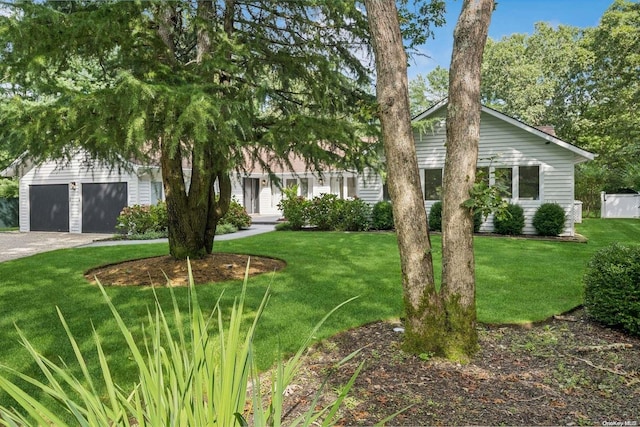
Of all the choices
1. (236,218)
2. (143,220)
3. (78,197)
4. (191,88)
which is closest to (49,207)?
(78,197)

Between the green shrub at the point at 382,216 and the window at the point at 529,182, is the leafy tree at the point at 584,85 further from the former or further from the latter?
the green shrub at the point at 382,216

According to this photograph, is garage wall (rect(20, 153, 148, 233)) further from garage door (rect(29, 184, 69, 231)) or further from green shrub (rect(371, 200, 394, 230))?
green shrub (rect(371, 200, 394, 230))

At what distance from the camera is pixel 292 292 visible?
6363 millimetres

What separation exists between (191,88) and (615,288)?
5.19 metres

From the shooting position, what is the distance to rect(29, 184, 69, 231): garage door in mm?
18531

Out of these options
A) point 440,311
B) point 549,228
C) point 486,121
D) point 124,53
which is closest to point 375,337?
point 440,311

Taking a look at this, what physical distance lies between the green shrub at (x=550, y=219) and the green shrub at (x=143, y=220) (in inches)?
498

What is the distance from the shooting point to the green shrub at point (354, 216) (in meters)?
15.8

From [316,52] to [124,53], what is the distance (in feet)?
11.4

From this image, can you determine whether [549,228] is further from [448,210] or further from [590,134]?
[590,134]

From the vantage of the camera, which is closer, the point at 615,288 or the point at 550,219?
the point at 615,288

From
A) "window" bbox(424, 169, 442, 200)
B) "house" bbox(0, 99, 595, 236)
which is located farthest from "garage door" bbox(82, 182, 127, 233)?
"window" bbox(424, 169, 442, 200)

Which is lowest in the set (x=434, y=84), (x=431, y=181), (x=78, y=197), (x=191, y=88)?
(x=78, y=197)

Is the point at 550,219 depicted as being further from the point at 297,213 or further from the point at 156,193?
the point at 156,193
